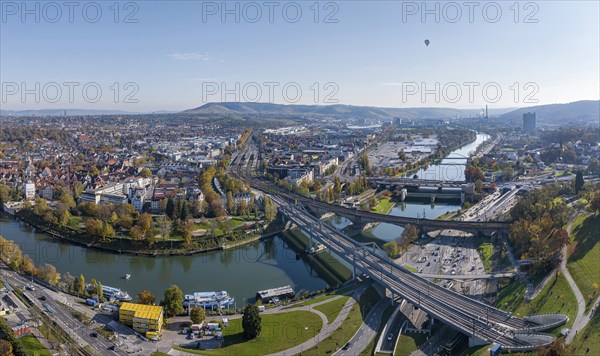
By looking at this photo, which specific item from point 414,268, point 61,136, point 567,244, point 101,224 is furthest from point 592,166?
point 61,136

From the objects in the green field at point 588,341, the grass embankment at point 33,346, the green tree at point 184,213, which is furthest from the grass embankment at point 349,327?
the green tree at point 184,213

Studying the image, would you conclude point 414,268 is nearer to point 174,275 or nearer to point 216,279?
point 216,279

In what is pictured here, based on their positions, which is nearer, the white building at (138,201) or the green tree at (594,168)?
the white building at (138,201)

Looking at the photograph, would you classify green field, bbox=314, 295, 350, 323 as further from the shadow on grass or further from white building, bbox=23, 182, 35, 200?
white building, bbox=23, 182, 35, 200

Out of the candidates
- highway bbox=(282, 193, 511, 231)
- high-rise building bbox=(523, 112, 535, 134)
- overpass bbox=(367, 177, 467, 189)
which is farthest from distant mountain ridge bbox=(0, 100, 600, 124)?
highway bbox=(282, 193, 511, 231)

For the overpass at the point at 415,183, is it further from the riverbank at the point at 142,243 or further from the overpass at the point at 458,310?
the overpass at the point at 458,310

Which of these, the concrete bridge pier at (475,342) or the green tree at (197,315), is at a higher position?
the green tree at (197,315)

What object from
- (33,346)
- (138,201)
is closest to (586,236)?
(33,346)
